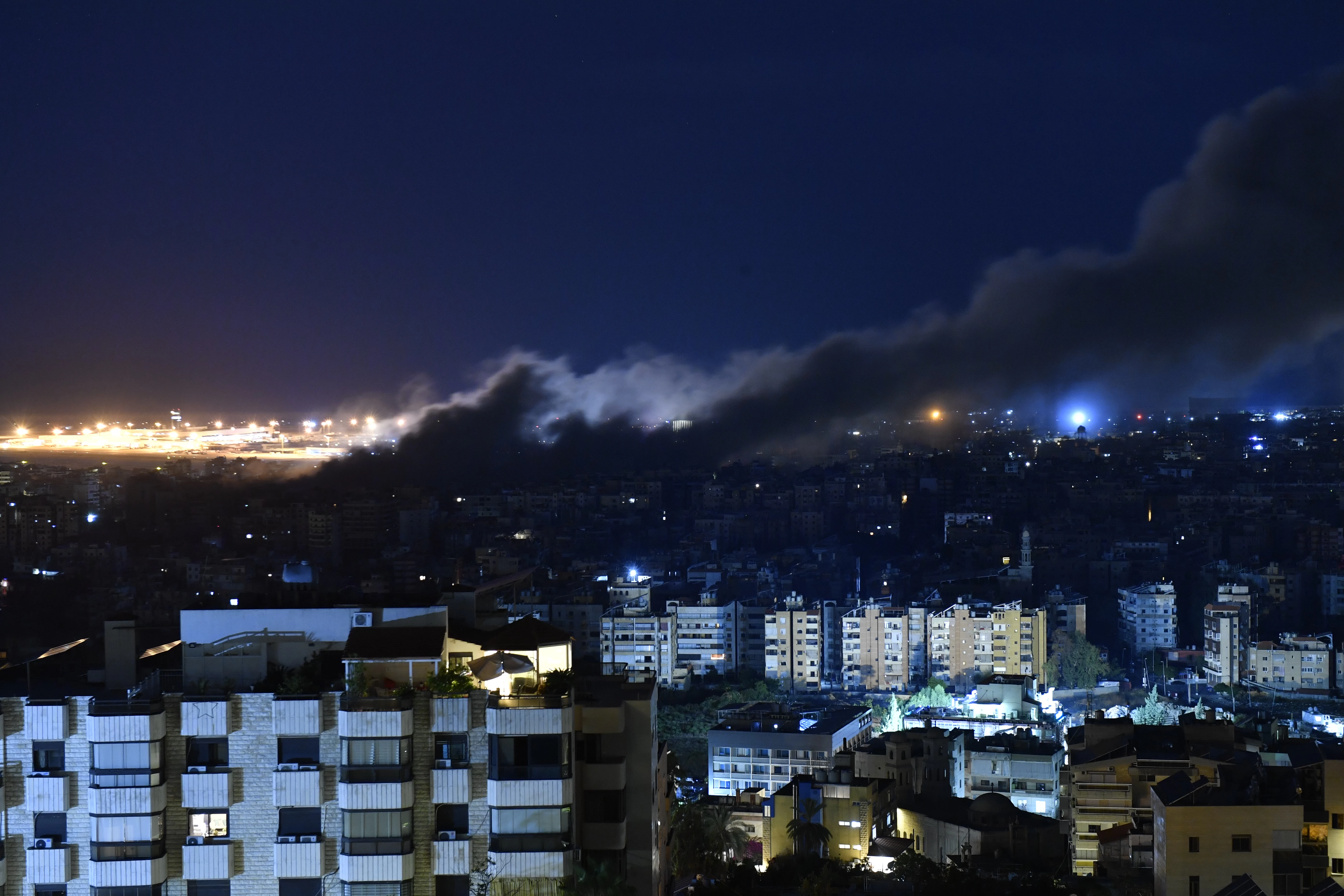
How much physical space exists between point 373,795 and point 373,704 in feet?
0.82

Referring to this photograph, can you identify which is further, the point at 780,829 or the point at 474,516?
the point at 474,516

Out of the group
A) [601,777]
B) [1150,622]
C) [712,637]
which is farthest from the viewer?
[1150,622]

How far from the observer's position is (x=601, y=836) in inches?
167

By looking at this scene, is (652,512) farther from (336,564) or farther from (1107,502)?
(336,564)

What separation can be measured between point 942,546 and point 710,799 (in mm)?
17613

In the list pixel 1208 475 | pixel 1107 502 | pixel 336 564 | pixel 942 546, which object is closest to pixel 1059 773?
pixel 336 564

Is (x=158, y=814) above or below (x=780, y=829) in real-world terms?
above

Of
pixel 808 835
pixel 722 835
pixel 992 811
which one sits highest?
pixel 992 811

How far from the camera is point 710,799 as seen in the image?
32.0 feet

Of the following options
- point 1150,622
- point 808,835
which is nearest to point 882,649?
point 1150,622

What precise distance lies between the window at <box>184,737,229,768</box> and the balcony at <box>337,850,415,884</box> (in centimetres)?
44

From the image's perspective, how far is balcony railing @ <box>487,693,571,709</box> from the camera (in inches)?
157

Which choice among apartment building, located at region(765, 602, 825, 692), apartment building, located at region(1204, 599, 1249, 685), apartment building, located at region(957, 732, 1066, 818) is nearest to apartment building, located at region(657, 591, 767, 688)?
apartment building, located at region(765, 602, 825, 692)

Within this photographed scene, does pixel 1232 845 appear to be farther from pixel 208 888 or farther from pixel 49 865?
pixel 49 865
